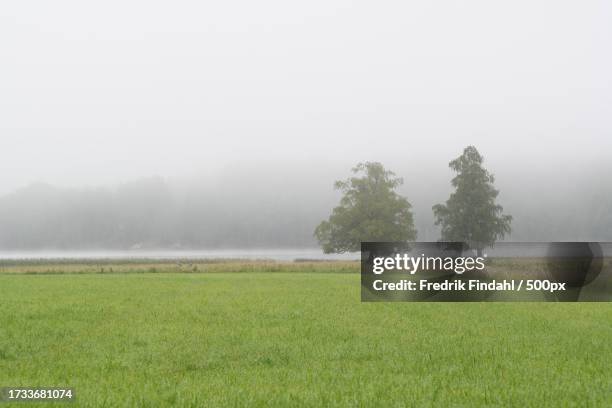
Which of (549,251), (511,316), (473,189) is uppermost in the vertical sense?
(473,189)

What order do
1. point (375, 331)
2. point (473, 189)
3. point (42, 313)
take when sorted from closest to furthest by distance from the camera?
point (375, 331)
point (42, 313)
point (473, 189)

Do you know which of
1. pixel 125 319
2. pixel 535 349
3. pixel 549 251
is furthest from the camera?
pixel 549 251

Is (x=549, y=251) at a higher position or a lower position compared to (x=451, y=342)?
higher

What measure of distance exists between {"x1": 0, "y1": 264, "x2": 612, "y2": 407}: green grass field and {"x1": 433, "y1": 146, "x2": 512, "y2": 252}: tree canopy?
56.8 metres

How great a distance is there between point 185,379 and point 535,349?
9.77 m

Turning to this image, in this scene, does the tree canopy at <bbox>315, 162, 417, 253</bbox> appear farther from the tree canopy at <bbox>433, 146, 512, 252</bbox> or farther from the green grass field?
the green grass field

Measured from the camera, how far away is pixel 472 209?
276 feet

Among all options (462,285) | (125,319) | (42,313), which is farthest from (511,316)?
(42,313)

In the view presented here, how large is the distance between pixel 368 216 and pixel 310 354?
255 feet

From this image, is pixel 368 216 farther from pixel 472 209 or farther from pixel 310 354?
pixel 310 354

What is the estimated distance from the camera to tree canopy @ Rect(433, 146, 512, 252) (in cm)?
8319

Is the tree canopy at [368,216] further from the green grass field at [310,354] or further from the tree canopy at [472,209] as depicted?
the green grass field at [310,354]

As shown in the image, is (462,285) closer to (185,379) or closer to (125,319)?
(125,319)

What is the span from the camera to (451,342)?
16.8m
